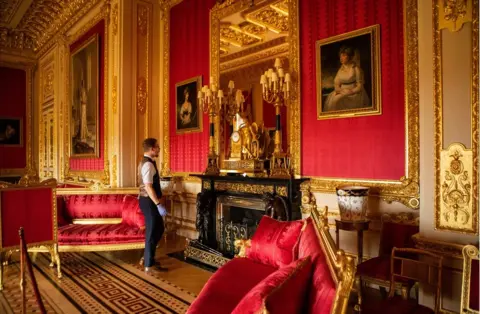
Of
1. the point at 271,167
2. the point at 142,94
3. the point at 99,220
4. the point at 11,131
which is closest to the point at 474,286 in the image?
the point at 271,167

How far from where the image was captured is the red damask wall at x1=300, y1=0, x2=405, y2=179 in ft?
11.1

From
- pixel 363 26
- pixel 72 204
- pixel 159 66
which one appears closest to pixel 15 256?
pixel 72 204

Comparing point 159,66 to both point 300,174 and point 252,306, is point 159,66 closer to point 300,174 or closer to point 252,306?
point 300,174

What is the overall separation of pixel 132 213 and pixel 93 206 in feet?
2.43

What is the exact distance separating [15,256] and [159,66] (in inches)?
165

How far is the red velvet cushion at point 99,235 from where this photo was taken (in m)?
4.22

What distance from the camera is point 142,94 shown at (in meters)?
6.70


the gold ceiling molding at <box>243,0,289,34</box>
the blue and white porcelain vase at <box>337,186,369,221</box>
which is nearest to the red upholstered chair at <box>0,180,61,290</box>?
the blue and white porcelain vase at <box>337,186,369,221</box>

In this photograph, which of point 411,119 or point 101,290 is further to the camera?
point 101,290

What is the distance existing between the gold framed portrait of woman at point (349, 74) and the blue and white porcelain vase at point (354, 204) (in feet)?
2.98

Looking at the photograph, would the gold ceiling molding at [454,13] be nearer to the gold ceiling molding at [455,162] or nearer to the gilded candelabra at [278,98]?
the gold ceiling molding at [455,162]

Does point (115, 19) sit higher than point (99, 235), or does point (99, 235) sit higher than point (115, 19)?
point (115, 19)

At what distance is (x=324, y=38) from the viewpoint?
400cm

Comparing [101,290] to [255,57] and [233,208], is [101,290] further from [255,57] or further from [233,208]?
[255,57]
